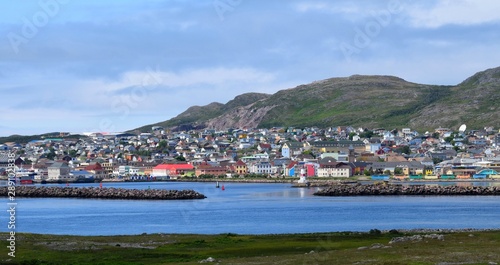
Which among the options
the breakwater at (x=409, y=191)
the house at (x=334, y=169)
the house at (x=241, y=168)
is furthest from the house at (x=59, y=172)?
the breakwater at (x=409, y=191)

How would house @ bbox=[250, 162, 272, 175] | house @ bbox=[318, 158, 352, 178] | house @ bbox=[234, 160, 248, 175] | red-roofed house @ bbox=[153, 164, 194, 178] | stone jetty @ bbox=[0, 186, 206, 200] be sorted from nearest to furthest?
stone jetty @ bbox=[0, 186, 206, 200], house @ bbox=[318, 158, 352, 178], house @ bbox=[250, 162, 272, 175], house @ bbox=[234, 160, 248, 175], red-roofed house @ bbox=[153, 164, 194, 178]

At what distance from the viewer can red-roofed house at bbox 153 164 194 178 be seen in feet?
402

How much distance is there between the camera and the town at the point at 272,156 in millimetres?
107625

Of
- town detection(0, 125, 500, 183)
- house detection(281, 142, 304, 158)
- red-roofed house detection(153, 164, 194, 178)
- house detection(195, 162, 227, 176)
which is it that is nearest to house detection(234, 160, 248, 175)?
town detection(0, 125, 500, 183)

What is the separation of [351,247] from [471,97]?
545 ft

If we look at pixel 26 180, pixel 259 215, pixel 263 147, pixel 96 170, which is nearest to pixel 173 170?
pixel 96 170

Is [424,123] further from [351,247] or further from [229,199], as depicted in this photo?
[351,247]

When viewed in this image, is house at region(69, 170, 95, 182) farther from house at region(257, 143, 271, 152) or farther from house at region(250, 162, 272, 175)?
house at region(257, 143, 271, 152)

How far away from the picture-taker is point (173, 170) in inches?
4884

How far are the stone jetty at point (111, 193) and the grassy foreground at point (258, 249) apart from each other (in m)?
35.3

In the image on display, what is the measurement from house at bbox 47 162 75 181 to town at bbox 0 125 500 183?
0.13m

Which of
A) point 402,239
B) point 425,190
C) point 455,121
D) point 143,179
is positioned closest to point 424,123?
point 455,121

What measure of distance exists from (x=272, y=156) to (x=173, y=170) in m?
16.6

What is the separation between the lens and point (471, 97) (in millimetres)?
184875
